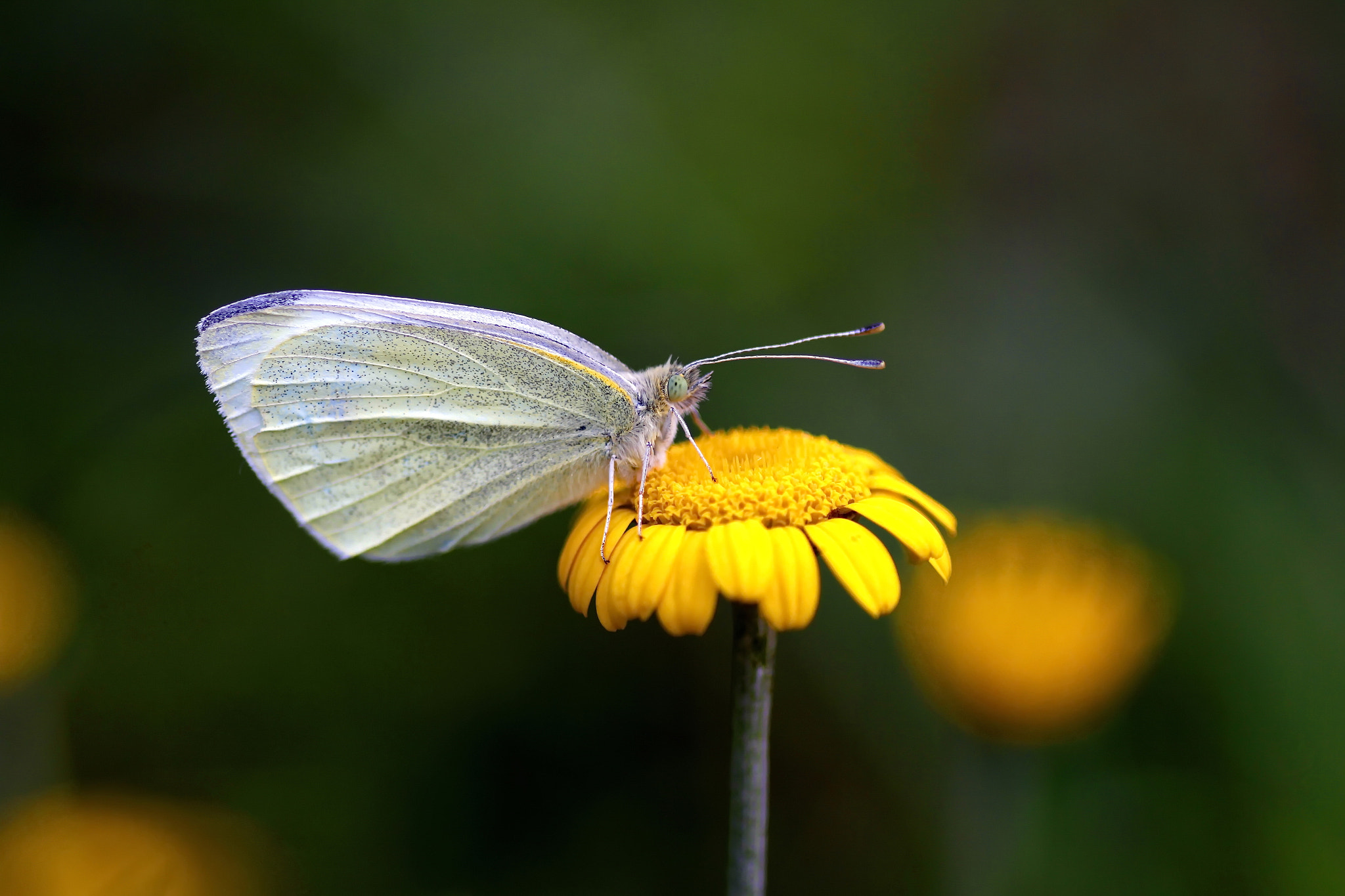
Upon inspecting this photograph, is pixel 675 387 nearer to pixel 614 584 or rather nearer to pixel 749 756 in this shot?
pixel 614 584

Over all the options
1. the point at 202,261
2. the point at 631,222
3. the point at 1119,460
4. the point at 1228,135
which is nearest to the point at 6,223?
the point at 202,261

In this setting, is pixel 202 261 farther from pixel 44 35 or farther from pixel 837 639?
pixel 837 639

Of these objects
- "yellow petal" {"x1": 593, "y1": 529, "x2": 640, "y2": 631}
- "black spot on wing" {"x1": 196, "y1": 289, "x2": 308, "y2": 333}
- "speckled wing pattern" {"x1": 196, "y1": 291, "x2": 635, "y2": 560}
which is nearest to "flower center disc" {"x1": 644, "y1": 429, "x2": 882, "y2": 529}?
"yellow petal" {"x1": 593, "y1": 529, "x2": 640, "y2": 631}

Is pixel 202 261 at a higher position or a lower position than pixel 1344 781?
higher

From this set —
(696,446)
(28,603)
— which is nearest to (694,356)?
(696,446)

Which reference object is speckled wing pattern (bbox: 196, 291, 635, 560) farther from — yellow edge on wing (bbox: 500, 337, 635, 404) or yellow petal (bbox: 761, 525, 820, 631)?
yellow petal (bbox: 761, 525, 820, 631)

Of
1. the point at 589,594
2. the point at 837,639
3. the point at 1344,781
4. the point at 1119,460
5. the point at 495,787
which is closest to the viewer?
the point at 589,594

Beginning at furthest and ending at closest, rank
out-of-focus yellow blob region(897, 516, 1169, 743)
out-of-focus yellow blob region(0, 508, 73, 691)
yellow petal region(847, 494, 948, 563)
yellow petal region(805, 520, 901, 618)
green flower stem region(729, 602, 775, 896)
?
out-of-focus yellow blob region(0, 508, 73, 691) → out-of-focus yellow blob region(897, 516, 1169, 743) → yellow petal region(847, 494, 948, 563) → yellow petal region(805, 520, 901, 618) → green flower stem region(729, 602, 775, 896)
